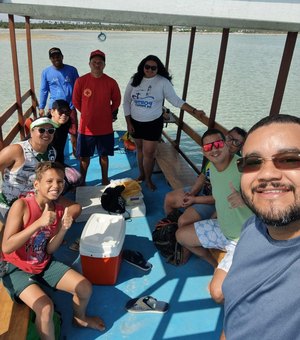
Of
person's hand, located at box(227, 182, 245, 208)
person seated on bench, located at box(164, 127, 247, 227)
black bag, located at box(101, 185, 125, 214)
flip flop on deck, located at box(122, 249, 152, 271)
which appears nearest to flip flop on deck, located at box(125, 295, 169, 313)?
flip flop on deck, located at box(122, 249, 152, 271)

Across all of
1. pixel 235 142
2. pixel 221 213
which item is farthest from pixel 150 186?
pixel 221 213

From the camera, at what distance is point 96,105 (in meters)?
3.90

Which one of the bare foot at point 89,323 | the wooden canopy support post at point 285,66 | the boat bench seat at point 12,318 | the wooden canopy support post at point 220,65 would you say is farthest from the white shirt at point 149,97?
the boat bench seat at point 12,318

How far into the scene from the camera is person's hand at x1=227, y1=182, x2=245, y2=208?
2.45 metres

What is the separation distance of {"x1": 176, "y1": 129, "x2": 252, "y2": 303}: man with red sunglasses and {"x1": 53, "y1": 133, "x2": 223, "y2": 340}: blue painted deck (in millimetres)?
300

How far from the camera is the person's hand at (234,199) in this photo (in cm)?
245

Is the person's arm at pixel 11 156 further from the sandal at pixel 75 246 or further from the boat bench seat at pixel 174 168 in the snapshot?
the boat bench seat at pixel 174 168

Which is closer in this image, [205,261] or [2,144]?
[205,261]

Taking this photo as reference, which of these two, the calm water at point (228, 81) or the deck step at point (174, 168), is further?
the calm water at point (228, 81)

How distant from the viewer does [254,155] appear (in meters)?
1.26

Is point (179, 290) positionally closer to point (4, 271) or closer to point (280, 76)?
point (4, 271)

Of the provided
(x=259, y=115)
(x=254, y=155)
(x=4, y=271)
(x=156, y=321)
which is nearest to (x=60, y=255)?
(x=4, y=271)

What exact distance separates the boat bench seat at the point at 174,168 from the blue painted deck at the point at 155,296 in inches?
32.4

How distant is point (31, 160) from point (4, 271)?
0.94m
